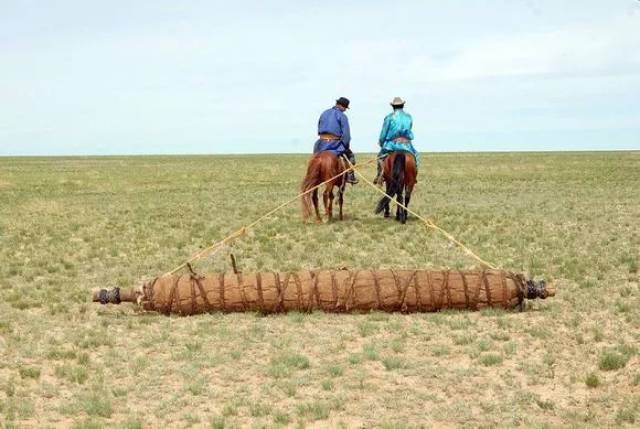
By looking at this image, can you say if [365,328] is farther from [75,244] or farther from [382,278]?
[75,244]

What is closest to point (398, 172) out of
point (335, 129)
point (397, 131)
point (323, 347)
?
point (397, 131)

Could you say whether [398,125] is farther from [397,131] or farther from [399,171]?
[399,171]

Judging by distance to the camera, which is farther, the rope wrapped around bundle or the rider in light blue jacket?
the rider in light blue jacket

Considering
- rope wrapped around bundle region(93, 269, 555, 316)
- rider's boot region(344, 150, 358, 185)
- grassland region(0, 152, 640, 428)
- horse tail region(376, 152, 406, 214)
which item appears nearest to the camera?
grassland region(0, 152, 640, 428)

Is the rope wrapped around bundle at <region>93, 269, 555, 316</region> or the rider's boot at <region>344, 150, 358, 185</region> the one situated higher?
the rider's boot at <region>344, 150, 358, 185</region>

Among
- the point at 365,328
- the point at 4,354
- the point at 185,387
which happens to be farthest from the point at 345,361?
the point at 4,354

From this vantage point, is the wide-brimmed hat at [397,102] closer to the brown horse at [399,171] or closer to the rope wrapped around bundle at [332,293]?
the brown horse at [399,171]

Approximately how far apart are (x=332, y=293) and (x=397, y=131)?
296 inches

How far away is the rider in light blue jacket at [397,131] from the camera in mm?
16219

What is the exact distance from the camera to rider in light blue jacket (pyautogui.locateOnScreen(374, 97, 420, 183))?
639 inches

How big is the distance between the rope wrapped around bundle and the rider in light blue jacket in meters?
7.19

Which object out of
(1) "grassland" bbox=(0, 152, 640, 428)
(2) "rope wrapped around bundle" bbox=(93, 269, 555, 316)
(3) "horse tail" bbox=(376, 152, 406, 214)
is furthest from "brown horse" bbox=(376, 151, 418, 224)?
(2) "rope wrapped around bundle" bbox=(93, 269, 555, 316)

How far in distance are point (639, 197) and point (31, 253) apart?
19.7 m

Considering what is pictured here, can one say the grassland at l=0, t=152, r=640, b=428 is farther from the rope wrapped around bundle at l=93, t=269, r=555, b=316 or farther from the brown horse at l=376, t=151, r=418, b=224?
the brown horse at l=376, t=151, r=418, b=224
